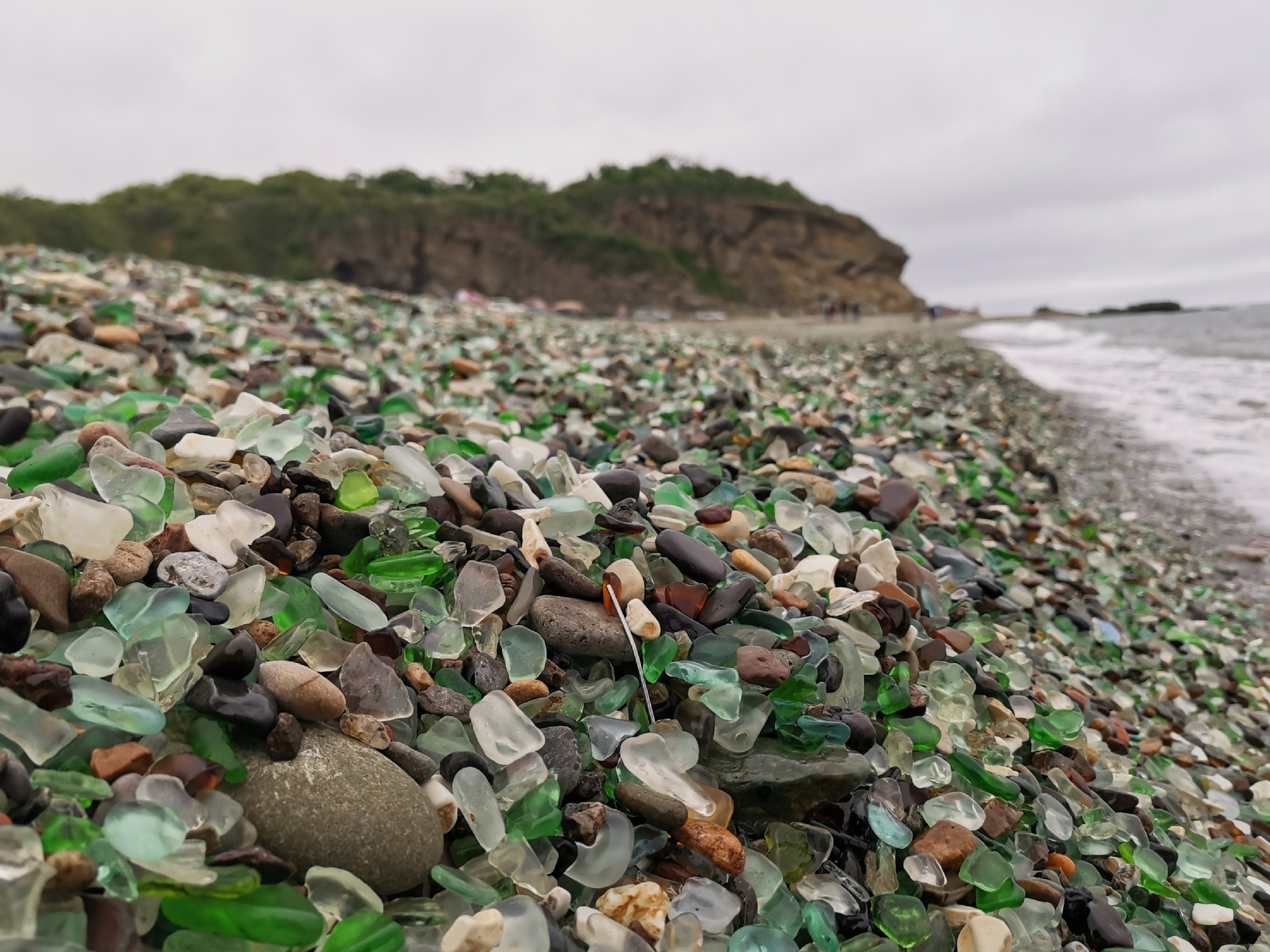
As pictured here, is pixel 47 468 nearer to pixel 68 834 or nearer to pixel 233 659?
pixel 233 659

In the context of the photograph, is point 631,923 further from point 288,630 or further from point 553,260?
point 553,260

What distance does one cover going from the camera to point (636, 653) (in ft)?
4.62

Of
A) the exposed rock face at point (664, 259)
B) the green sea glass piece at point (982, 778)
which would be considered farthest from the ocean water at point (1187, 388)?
the exposed rock face at point (664, 259)

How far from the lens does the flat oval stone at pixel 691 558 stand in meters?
1.62

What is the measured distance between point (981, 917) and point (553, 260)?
33312mm

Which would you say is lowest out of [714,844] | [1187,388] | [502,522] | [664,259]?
[714,844]

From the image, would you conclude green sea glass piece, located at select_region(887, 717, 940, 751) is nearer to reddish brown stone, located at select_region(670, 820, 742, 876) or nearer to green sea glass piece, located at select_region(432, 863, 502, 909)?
reddish brown stone, located at select_region(670, 820, 742, 876)

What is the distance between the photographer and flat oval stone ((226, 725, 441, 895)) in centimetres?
97

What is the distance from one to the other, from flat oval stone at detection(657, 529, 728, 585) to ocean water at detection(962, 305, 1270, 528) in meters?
4.39

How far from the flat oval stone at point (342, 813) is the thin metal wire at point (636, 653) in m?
0.42

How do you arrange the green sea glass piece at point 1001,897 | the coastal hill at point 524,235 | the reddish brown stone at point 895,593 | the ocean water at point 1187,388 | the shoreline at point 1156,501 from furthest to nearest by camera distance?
1. the coastal hill at point 524,235
2. the ocean water at point 1187,388
3. the shoreline at point 1156,501
4. the reddish brown stone at point 895,593
5. the green sea glass piece at point 1001,897

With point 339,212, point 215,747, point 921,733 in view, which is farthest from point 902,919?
point 339,212

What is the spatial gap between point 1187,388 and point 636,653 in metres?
10.4

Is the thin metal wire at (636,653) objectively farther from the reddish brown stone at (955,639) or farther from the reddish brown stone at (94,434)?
the reddish brown stone at (94,434)
